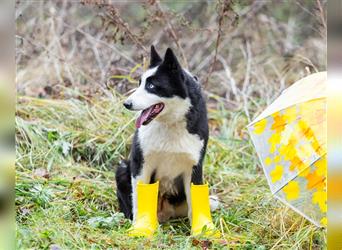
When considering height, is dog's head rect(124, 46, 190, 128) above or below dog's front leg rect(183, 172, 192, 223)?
above

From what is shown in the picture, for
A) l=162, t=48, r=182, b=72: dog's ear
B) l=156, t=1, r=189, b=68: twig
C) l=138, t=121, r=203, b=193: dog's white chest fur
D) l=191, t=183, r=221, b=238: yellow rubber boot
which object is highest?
l=156, t=1, r=189, b=68: twig

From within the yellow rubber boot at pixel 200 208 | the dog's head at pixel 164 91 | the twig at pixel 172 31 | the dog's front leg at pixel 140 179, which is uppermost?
the twig at pixel 172 31

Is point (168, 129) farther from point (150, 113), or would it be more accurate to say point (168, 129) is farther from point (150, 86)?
point (150, 86)

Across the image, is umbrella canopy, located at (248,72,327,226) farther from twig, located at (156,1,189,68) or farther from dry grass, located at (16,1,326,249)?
twig, located at (156,1,189,68)

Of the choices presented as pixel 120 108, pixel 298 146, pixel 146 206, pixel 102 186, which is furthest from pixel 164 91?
pixel 120 108

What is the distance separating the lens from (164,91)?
377 centimetres

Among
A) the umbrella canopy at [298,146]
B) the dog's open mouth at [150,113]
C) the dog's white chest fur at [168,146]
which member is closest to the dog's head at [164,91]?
the dog's open mouth at [150,113]

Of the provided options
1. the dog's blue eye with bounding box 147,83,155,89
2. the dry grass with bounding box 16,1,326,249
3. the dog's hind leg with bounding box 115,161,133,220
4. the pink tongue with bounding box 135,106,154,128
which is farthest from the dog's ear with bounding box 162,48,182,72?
the dry grass with bounding box 16,1,326,249

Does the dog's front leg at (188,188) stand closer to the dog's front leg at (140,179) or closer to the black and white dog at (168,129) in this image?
the black and white dog at (168,129)

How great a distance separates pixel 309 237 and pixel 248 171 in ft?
5.10

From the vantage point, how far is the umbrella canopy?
140 inches

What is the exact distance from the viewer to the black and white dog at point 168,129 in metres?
3.78

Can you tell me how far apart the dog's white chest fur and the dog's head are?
0.10 metres

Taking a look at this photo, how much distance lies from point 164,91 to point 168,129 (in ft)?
0.84
